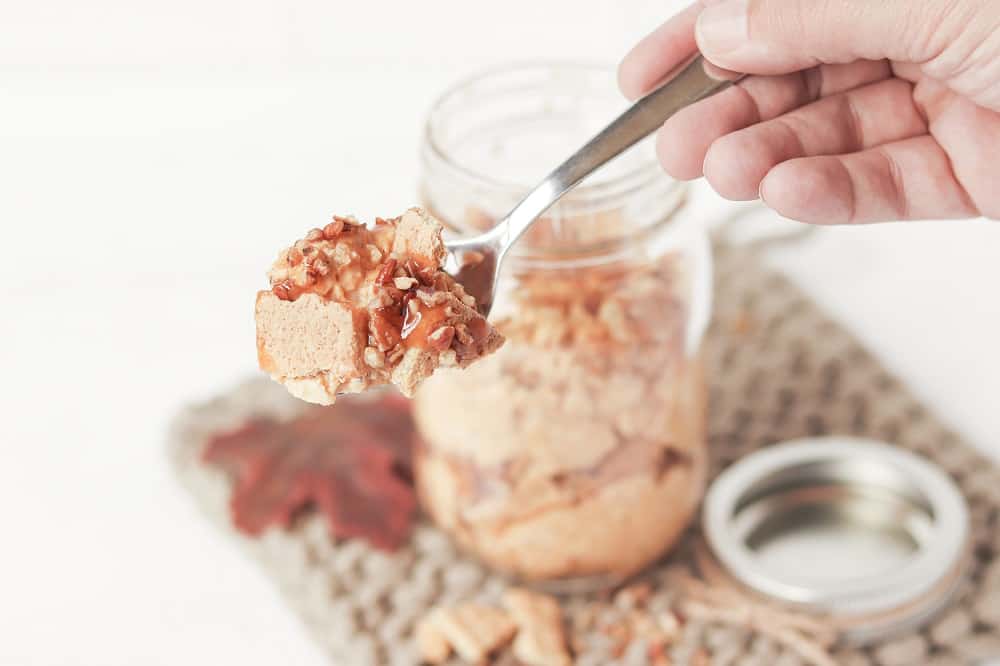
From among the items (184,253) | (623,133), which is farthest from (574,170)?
(184,253)

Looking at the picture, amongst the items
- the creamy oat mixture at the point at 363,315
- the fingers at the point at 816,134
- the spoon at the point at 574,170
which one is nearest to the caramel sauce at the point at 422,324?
the creamy oat mixture at the point at 363,315

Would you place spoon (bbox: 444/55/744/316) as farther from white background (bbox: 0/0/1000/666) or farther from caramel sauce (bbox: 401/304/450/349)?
white background (bbox: 0/0/1000/666)

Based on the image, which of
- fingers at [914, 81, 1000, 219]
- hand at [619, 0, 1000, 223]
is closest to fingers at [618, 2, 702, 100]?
hand at [619, 0, 1000, 223]

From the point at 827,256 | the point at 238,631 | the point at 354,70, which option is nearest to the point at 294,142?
the point at 354,70

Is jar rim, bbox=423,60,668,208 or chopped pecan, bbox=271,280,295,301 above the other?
chopped pecan, bbox=271,280,295,301

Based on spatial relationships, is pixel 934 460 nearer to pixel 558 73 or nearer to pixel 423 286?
pixel 558 73

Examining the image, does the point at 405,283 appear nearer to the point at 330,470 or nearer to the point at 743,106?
the point at 743,106
